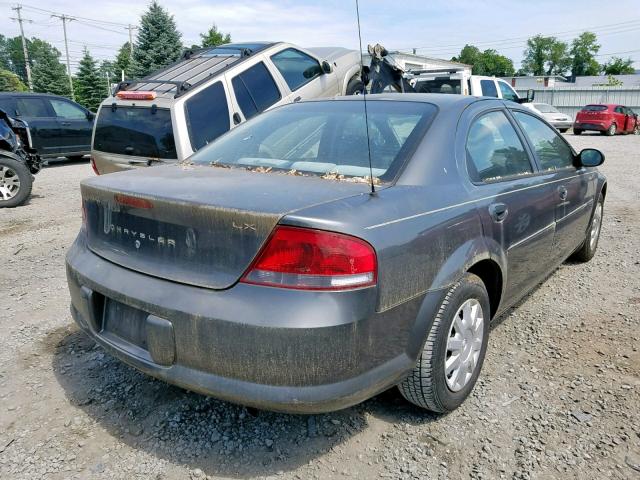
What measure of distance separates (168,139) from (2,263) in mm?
2012

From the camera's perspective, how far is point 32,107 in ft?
39.4

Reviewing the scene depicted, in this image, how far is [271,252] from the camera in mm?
1915

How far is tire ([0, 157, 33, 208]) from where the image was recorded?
7648 mm

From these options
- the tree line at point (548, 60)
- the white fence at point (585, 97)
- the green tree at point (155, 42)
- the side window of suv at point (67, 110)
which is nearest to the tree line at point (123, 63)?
the green tree at point (155, 42)

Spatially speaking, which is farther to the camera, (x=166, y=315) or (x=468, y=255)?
(x=468, y=255)

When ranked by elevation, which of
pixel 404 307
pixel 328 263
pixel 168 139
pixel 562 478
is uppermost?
pixel 168 139

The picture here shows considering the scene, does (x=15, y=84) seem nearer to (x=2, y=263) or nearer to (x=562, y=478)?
(x=2, y=263)

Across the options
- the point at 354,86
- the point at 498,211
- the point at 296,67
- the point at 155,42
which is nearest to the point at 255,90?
the point at 296,67

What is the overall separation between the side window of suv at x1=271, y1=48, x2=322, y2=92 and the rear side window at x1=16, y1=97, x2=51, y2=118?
7928 mm

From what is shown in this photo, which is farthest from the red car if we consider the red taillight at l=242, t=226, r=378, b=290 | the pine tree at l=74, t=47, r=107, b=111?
the pine tree at l=74, t=47, r=107, b=111

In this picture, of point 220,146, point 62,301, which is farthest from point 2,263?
point 220,146

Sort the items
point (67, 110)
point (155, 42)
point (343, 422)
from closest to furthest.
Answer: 1. point (343, 422)
2. point (67, 110)
3. point (155, 42)

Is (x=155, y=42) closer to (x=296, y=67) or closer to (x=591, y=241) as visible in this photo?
(x=296, y=67)

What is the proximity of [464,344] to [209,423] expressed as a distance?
4.25 feet
